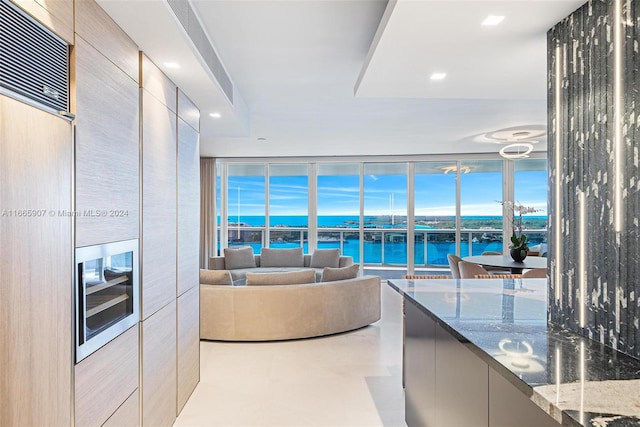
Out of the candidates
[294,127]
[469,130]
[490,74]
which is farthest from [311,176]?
[490,74]

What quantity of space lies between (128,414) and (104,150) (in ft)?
4.48

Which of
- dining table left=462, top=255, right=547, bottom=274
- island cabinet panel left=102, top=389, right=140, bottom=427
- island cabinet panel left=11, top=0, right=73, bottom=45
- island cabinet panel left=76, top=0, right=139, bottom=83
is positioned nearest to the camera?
island cabinet panel left=11, top=0, right=73, bottom=45

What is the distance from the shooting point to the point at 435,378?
81.2 inches

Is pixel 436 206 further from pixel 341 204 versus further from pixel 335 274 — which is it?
pixel 335 274

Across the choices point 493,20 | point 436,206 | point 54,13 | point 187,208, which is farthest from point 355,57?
point 436,206

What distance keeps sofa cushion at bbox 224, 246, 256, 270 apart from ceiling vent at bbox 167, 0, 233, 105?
4.69 meters

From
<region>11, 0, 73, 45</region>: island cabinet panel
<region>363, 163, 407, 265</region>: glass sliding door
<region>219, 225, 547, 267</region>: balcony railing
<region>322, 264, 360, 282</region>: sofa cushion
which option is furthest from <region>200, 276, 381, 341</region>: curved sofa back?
<region>363, 163, 407, 265</region>: glass sliding door

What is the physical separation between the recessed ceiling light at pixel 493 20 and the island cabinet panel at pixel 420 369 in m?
1.49

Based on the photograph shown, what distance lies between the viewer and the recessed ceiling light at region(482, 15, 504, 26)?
178 cm

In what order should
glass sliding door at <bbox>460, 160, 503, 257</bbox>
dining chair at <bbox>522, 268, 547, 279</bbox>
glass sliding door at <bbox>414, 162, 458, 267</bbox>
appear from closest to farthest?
dining chair at <bbox>522, 268, 547, 279</bbox> < glass sliding door at <bbox>460, 160, 503, 257</bbox> < glass sliding door at <bbox>414, 162, 458, 267</bbox>

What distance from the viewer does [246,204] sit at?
8938mm

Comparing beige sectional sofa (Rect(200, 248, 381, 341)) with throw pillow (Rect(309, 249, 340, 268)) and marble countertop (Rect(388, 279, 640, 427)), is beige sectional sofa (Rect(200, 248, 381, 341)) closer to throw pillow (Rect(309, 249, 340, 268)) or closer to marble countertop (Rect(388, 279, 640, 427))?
marble countertop (Rect(388, 279, 640, 427))

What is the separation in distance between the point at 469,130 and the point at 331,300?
3.34 metres

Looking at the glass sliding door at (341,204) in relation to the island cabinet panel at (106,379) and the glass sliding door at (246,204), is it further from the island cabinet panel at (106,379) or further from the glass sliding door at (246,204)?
the island cabinet panel at (106,379)
